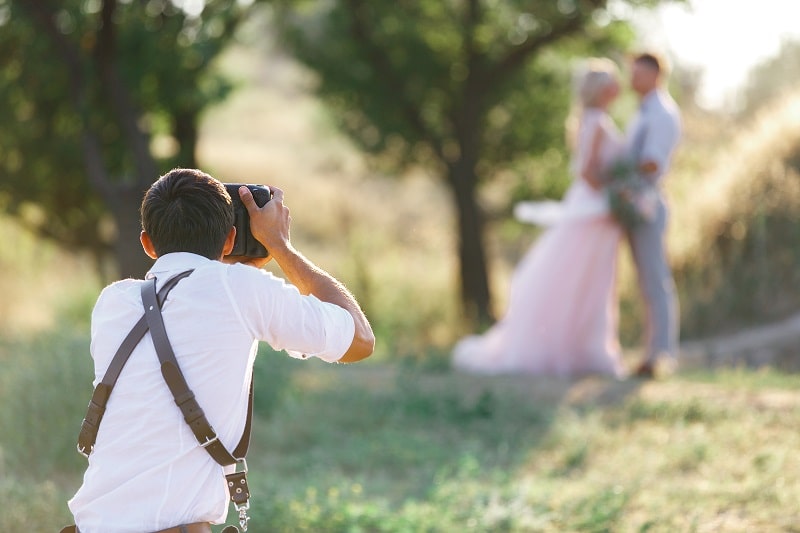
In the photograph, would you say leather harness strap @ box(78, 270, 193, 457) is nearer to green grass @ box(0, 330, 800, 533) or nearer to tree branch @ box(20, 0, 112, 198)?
green grass @ box(0, 330, 800, 533)

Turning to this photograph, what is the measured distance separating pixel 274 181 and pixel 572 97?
13.7 meters

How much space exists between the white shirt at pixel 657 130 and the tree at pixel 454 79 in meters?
3.41

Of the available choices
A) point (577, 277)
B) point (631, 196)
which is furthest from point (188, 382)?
point (577, 277)

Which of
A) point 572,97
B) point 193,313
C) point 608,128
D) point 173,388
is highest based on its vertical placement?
point 572,97

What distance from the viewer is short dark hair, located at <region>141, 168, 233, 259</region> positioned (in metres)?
2.47

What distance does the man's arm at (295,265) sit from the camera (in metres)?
2.61

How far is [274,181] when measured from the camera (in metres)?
25.5

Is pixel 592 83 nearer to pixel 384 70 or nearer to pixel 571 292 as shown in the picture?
pixel 571 292

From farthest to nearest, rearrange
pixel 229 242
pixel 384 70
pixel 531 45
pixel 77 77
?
pixel 384 70
pixel 531 45
pixel 77 77
pixel 229 242

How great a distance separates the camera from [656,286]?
7.94 metres

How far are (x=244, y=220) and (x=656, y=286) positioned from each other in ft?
18.9

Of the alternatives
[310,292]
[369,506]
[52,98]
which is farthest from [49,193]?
[310,292]

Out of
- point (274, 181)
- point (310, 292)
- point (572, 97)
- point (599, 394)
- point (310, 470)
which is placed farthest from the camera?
A: point (274, 181)

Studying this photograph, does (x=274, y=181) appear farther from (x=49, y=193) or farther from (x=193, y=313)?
(x=193, y=313)
